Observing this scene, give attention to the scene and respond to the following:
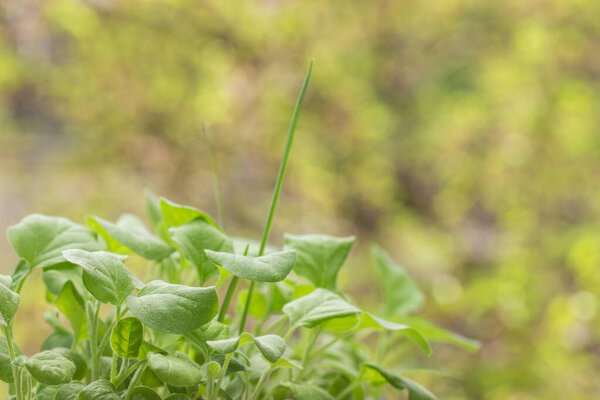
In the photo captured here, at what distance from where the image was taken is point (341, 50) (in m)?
1.67

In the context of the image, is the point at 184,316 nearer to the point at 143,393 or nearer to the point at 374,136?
the point at 143,393

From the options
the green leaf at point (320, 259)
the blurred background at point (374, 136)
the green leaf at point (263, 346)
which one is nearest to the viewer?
the green leaf at point (263, 346)

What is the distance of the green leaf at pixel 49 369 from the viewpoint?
0.19 metres

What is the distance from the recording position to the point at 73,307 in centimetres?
28

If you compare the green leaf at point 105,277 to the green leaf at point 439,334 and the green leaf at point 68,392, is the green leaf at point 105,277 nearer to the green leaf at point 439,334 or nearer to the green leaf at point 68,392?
the green leaf at point 68,392

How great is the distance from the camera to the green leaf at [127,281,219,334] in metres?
0.19

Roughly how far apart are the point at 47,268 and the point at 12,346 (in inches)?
1.9

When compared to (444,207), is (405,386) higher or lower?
higher

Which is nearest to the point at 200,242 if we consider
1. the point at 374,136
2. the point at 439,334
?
the point at 439,334

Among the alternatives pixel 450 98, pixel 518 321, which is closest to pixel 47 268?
pixel 518 321

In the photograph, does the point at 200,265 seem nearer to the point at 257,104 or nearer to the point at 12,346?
the point at 12,346

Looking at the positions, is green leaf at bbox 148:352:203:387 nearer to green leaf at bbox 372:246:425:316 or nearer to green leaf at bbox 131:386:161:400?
green leaf at bbox 131:386:161:400

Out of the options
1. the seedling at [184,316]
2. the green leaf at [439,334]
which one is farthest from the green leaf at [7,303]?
the green leaf at [439,334]

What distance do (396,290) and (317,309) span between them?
13cm
